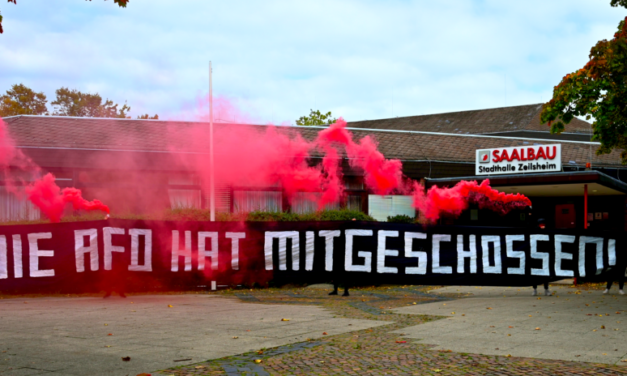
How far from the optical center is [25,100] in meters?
52.6

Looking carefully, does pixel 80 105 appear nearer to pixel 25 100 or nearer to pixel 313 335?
pixel 25 100

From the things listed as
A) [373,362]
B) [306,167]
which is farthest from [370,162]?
[373,362]

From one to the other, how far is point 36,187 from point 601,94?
15570 millimetres

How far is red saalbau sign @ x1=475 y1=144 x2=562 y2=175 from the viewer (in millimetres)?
20094

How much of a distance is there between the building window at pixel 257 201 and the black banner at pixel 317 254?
7.29 metres

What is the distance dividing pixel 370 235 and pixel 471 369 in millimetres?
7990

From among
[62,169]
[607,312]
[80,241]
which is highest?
[62,169]

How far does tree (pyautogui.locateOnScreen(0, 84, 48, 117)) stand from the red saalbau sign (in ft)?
133

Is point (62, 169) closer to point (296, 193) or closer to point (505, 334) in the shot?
point (296, 193)

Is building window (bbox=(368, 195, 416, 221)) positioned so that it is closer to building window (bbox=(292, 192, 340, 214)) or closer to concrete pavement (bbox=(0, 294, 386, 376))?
building window (bbox=(292, 192, 340, 214))

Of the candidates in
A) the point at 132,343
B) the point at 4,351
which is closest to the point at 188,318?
the point at 132,343

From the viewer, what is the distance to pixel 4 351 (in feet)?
25.7

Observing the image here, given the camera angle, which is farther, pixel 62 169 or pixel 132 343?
pixel 62 169

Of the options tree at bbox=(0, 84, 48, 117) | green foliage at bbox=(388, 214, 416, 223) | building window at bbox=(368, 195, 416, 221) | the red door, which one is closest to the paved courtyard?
green foliage at bbox=(388, 214, 416, 223)
